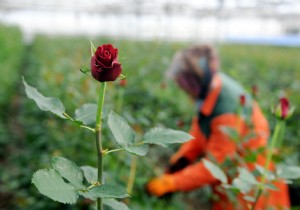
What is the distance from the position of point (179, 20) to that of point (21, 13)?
37.3ft

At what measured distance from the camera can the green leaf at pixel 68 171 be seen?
2.04 ft

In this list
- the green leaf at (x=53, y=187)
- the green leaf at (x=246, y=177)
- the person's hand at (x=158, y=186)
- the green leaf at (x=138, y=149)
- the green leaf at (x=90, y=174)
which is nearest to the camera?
the green leaf at (x=53, y=187)

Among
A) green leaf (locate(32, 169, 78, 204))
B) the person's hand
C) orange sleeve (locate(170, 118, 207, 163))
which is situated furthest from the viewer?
orange sleeve (locate(170, 118, 207, 163))

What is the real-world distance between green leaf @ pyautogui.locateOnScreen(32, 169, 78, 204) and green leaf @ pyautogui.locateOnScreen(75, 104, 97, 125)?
6.2 inches

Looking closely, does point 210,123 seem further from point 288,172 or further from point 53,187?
point 53,187

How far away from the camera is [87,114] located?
2.42 ft

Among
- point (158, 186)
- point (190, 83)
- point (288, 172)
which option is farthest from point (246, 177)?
point (190, 83)

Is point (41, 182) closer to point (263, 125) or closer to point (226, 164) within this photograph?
point (226, 164)

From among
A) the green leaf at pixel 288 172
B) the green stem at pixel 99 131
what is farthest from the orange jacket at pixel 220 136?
the green stem at pixel 99 131

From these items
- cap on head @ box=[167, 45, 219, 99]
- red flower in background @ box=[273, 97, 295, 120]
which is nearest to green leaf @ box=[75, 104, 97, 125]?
red flower in background @ box=[273, 97, 295, 120]

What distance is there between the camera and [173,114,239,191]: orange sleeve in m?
1.92

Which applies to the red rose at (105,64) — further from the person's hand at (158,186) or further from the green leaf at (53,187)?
the person's hand at (158,186)

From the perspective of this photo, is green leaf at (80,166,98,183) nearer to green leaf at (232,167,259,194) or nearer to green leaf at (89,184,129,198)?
green leaf at (89,184,129,198)

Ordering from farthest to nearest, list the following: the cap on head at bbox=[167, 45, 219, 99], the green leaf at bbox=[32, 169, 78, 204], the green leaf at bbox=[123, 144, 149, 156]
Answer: the cap on head at bbox=[167, 45, 219, 99]
the green leaf at bbox=[123, 144, 149, 156]
the green leaf at bbox=[32, 169, 78, 204]
